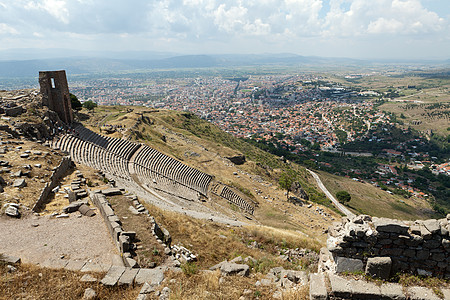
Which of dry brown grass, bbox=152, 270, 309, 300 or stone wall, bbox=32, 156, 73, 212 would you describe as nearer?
dry brown grass, bbox=152, 270, 309, 300

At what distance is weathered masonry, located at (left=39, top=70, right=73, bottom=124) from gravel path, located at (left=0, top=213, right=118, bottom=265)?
1983cm

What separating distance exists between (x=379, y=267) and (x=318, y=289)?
5.35ft

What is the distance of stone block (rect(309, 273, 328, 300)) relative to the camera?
5.98 m

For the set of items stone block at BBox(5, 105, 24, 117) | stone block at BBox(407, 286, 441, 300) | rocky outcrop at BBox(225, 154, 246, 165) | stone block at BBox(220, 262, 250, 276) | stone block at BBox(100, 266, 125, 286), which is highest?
stone block at BBox(5, 105, 24, 117)

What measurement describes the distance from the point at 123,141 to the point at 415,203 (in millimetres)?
62142

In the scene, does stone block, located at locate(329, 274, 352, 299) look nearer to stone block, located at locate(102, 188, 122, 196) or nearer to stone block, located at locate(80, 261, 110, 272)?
stone block, located at locate(80, 261, 110, 272)

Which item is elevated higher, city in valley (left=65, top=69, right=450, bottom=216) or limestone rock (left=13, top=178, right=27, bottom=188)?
limestone rock (left=13, top=178, right=27, bottom=188)

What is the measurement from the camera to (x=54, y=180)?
589 inches

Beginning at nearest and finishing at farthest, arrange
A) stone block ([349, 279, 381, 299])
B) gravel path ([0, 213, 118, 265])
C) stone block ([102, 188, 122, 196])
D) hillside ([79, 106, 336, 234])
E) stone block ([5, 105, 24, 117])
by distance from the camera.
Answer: stone block ([349, 279, 381, 299]) < gravel path ([0, 213, 118, 265]) < stone block ([102, 188, 122, 196]) < stone block ([5, 105, 24, 117]) < hillside ([79, 106, 336, 234])

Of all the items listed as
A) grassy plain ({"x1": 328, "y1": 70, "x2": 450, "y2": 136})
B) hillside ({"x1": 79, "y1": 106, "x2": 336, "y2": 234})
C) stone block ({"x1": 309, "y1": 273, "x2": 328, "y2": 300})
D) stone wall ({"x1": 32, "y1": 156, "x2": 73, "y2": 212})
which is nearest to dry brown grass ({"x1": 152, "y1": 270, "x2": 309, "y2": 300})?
stone block ({"x1": 309, "y1": 273, "x2": 328, "y2": 300})

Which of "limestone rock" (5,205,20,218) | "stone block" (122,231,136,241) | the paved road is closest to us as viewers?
"stone block" (122,231,136,241)

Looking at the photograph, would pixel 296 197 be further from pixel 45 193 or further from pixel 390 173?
pixel 390 173

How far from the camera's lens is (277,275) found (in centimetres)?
910

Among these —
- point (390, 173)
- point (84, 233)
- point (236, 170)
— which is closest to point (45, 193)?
point (84, 233)
